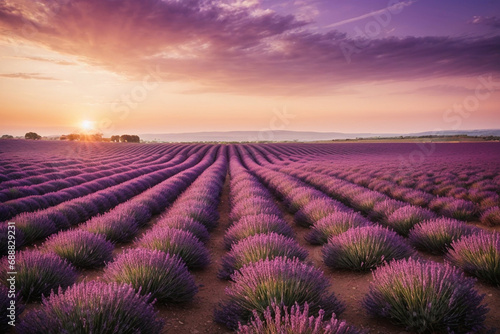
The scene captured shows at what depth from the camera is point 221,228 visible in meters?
6.88

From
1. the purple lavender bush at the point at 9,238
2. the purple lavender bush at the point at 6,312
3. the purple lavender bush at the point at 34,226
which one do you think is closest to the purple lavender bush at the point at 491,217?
the purple lavender bush at the point at 6,312

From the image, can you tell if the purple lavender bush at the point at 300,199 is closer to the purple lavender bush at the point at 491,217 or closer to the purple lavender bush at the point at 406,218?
the purple lavender bush at the point at 406,218

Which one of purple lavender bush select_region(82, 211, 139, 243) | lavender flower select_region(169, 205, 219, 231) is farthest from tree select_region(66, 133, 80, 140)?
lavender flower select_region(169, 205, 219, 231)

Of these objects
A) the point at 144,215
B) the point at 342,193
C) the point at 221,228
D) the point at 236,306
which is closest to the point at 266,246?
the point at 236,306

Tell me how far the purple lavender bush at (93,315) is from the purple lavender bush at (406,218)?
189 inches

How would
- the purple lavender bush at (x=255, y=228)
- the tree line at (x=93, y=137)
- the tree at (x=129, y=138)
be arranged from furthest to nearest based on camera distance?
the tree at (x=129, y=138) → the tree line at (x=93, y=137) → the purple lavender bush at (x=255, y=228)

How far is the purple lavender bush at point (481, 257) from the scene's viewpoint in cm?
310

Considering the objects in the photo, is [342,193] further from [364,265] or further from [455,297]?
[455,297]

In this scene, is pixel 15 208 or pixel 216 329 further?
pixel 15 208

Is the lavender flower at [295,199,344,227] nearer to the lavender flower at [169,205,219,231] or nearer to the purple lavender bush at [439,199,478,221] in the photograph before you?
the lavender flower at [169,205,219,231]

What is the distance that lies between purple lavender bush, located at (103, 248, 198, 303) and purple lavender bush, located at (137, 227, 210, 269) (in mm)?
822

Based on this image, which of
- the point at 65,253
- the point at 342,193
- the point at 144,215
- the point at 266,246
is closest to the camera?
the point at 266,246

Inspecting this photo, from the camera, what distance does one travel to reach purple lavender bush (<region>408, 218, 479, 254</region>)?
14.2ft

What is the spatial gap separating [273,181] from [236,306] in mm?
9085
